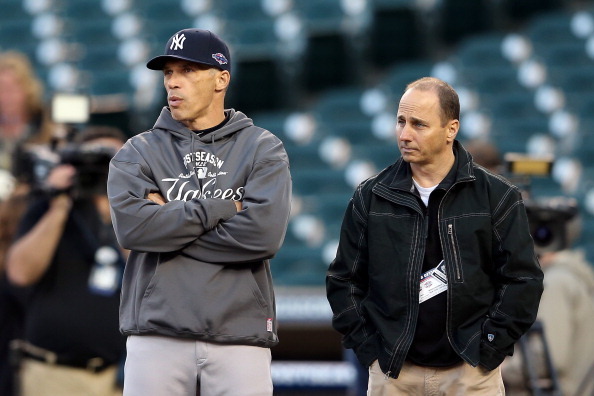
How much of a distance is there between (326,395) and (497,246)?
165 inches

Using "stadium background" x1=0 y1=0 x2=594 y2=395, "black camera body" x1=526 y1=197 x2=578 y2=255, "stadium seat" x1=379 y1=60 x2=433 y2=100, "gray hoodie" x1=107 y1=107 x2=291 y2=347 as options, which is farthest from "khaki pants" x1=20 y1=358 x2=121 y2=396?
"stadium seat" x1=379 y1=60 x2=433 y2=100

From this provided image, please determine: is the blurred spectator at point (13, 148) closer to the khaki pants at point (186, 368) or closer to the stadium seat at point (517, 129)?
the khaki pants at point (186, 368)

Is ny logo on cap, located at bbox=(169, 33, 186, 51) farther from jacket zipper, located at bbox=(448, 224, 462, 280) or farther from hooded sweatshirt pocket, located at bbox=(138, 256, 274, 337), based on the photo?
jacket zipper, located at bbox=(448, 224, 462, 280)

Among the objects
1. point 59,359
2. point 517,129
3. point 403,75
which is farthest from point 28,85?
point 403,75

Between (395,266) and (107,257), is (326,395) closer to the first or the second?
(107,257)

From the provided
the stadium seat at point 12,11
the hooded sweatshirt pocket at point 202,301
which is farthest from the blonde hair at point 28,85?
the stadium seat at point 12,11

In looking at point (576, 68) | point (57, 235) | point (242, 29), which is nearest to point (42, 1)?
point (242, 29)

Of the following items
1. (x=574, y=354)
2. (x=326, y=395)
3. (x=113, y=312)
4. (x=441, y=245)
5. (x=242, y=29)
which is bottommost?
(x=326, y=395)

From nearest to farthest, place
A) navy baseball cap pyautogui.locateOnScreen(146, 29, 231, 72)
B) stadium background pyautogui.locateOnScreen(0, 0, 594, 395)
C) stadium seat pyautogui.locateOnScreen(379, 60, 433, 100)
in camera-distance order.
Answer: navy baseball cap pyautogui.locateOnScreen(146, 29, 231, 72) < stadium background pyautogui.locateOnScreen(0, 0, 594, 395) < stadium seat pyautogui.locateOnScreen(379, 60, 433, 100)

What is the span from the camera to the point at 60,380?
18.2ft

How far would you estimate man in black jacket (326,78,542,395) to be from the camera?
4.04 metres

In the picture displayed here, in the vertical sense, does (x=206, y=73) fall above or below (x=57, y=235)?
above

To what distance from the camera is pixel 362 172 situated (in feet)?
34.6

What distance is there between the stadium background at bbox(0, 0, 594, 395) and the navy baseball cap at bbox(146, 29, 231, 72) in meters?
5.21
